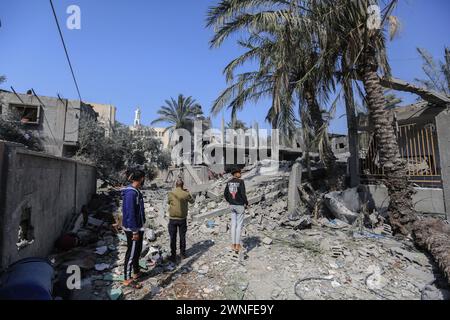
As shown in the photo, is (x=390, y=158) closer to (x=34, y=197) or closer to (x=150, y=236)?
(x=150, y=236)

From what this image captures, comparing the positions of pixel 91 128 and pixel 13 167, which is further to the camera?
pixel 91 128

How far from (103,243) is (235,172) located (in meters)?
3.47

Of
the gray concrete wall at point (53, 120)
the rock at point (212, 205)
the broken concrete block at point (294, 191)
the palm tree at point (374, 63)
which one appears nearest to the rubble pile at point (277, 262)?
the broken concrete block at point (294, 191)

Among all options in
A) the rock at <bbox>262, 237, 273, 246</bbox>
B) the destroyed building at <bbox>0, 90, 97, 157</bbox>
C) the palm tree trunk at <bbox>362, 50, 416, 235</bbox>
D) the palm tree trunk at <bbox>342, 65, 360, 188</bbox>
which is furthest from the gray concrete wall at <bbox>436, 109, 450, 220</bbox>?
the destroyed building at <bbox>0, 90, 97, 157</bbox>

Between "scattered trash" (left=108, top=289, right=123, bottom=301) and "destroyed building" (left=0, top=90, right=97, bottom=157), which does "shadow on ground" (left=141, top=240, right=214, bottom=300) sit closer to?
"scattered trash" (left=108, top=289, right=123, bottom=301)

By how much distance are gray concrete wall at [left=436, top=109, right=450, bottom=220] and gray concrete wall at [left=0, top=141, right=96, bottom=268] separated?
894 cm

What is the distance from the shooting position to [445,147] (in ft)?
21.3

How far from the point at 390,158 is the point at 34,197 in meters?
7.56

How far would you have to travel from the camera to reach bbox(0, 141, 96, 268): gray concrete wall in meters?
2.94

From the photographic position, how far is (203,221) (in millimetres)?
7797

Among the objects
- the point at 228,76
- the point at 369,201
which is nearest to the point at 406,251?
the point at 369,201

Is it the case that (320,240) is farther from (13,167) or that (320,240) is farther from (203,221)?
(13,167)

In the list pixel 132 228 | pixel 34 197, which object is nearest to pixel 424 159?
pixel 132 228
